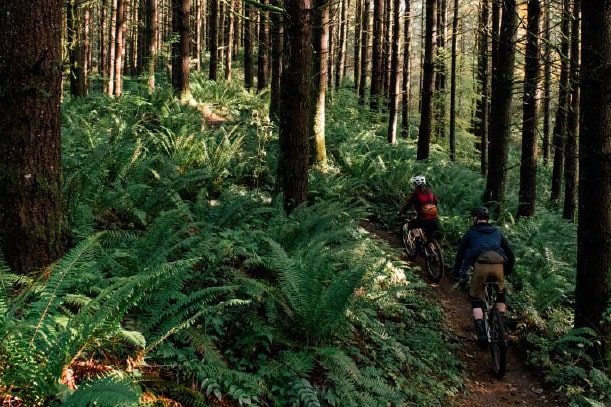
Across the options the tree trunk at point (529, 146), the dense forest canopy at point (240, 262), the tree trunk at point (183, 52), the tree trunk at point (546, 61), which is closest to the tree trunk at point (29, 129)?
the dense forest canopy at point (240, 262)

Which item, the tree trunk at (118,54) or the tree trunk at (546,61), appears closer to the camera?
the tree trunk at (546,61)

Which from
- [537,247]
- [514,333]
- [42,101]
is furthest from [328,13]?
[42,101]

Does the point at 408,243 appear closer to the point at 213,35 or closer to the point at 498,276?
the point at 498,276

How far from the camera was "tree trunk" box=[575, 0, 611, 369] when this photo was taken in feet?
20.8

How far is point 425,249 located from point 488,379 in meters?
3.64

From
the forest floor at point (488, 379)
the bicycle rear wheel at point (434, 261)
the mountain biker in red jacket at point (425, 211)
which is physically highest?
the mountain biker in red jacket at point (425, 211)

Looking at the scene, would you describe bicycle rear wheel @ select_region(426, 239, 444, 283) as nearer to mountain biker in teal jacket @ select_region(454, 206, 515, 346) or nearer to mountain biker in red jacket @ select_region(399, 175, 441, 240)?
mountain biker in red jacket @ select_region(399, 175, 441, 240)

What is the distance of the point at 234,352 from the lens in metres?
4.42

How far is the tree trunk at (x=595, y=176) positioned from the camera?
6344 mm

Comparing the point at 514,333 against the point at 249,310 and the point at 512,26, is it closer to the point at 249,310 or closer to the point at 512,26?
the point at 249,310

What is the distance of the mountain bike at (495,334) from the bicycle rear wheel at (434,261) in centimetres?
212

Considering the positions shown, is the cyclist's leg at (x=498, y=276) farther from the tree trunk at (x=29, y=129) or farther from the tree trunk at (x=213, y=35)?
the tree trunk at (x=213, y=35)

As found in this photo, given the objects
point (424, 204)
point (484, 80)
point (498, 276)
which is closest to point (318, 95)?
point (424, 204)

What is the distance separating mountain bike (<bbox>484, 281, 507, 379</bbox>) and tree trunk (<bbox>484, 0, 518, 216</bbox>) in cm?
571
